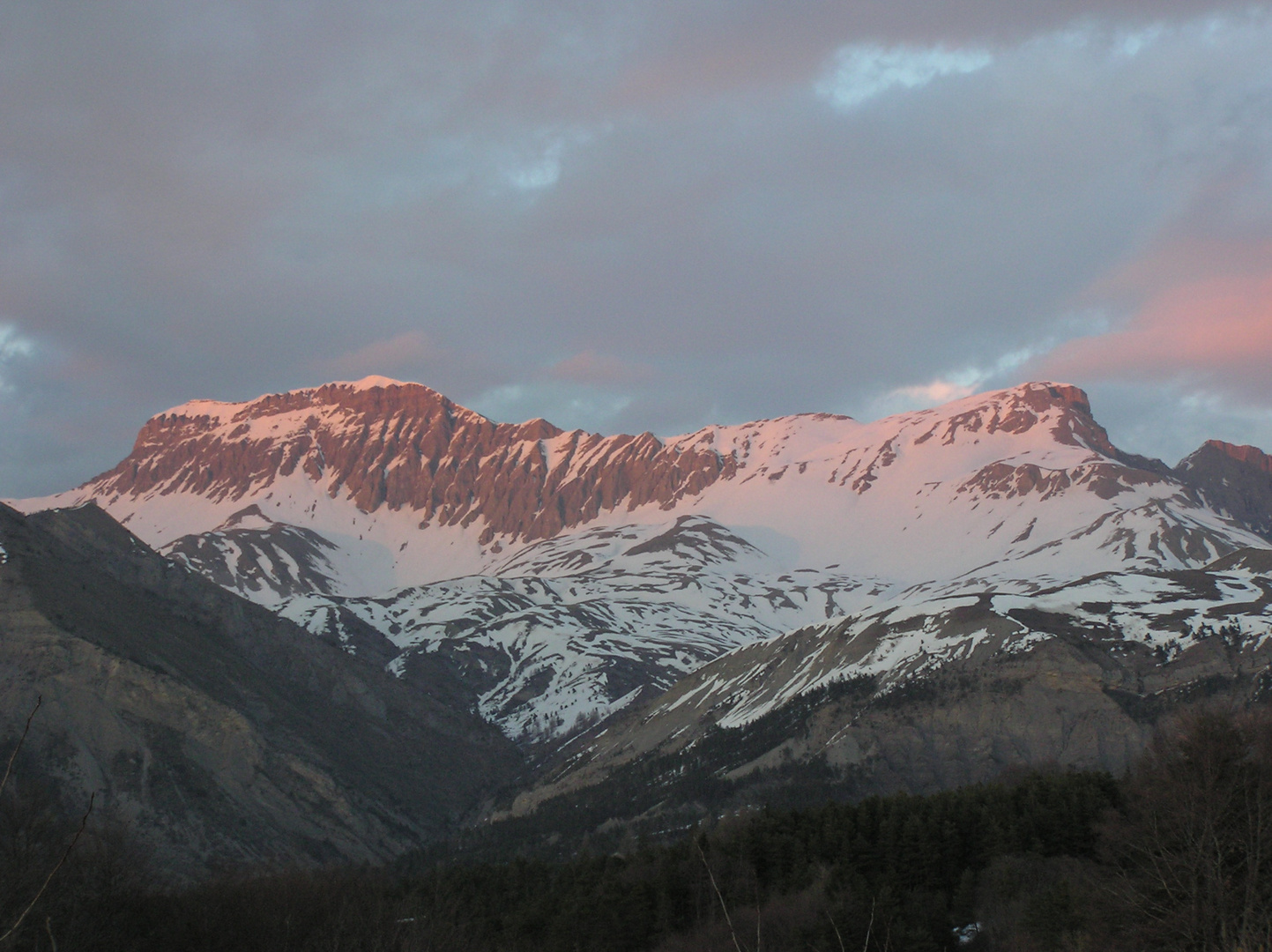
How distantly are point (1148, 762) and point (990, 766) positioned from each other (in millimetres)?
131933

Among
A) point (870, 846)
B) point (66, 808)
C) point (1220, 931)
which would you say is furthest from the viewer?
point (66, 808)

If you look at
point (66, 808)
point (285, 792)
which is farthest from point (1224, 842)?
point (285, 792)

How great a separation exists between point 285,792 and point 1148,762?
500ft

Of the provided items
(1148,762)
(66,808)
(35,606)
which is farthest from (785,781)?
(1148,762)

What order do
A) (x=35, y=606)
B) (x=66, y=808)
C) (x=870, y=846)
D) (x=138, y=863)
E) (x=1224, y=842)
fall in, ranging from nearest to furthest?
(x=1224, y=842) < (x=138, y=863) < (x=870, y=846) < (x=66, y=808) < (x=35, y=606)

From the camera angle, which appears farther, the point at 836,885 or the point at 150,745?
the point at 150,745

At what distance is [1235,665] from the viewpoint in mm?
190875

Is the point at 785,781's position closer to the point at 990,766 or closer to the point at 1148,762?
the point at 990,766

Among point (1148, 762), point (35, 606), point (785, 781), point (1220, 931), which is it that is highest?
point (35, 606)

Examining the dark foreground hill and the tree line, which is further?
the dark foreground hill

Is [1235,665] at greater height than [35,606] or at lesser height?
lesser

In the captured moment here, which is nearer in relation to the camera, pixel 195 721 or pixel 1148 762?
pixel 1148 762

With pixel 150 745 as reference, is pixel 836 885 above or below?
below

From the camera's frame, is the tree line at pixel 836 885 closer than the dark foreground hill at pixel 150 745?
Yes
